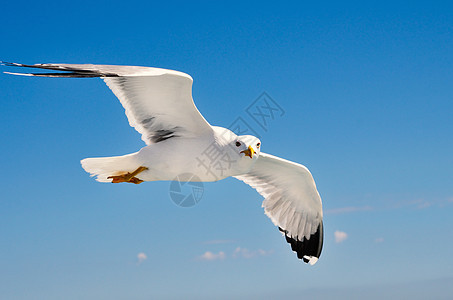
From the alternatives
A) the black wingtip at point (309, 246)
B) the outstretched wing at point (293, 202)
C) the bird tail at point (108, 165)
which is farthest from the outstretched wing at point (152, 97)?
the black wingtip at point (309, 246)

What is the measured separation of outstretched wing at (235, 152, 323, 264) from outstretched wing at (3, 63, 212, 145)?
1.64m

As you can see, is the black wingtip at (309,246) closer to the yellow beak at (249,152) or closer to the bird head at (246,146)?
the bird head at (246,146)

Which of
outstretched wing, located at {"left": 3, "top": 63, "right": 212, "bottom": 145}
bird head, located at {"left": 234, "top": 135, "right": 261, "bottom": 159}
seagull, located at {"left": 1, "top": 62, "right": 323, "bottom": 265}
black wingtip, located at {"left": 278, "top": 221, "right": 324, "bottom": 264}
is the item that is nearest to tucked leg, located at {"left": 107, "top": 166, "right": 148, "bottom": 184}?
seagull, located at {"left": 1, "top": 62, "right": 323, "bottom": 265}

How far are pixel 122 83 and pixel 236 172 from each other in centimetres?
163

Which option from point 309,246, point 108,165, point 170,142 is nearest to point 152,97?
point 170,142

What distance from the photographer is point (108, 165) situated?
5.50 meters

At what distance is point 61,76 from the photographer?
14.2 ft

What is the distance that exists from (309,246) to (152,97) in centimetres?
377

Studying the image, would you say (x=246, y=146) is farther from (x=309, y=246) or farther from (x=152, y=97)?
(x=309, y=246)

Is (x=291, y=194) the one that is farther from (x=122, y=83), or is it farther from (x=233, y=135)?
(x=122, y=83)

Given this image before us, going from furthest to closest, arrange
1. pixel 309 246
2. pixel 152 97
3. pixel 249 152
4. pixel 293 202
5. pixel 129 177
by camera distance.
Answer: pixel 309 246
pixel 293 202
pixel 129 177
pixel 249 152
pixel 152 97

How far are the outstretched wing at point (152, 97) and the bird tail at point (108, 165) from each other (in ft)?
1.20

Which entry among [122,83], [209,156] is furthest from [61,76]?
[209,156]

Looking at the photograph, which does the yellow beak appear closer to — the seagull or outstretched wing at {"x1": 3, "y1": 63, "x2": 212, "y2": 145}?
the seagull
